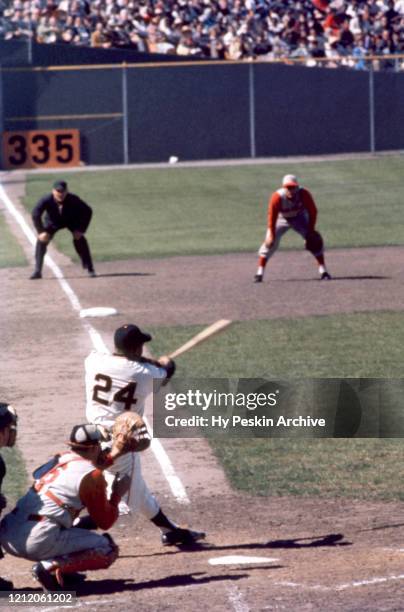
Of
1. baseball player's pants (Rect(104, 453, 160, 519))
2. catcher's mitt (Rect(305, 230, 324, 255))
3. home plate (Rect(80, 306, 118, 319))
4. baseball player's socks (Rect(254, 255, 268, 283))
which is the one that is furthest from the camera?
baseball player's socks (Rect(254, 255, 268, 283))

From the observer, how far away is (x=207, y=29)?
43.0 meters

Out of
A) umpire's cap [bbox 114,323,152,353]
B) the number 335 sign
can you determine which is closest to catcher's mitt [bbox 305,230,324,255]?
umpire's cap [bbox 114,323,152,353]

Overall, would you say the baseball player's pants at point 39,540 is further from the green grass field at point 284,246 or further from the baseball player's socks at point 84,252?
the baseball player's socks at point 84,252

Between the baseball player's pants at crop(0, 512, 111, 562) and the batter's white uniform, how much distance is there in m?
0.93

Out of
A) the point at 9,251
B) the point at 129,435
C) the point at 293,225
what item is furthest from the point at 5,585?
the point at 9,251

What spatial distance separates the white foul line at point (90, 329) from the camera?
11.0 metres

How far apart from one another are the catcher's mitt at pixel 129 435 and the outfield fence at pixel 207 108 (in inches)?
1307

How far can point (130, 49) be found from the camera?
4188 centimetres

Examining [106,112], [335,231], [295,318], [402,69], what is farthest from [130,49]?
[295,318]

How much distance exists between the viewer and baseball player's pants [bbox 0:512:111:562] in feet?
27.1

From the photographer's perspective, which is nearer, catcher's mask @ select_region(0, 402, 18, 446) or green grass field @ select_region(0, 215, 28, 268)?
catcher's mask @ select_region(0, 402, 18, 446)

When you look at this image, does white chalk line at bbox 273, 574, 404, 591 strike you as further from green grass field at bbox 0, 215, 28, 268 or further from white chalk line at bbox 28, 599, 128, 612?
green grass field at bbox 0, 215, 28, 268

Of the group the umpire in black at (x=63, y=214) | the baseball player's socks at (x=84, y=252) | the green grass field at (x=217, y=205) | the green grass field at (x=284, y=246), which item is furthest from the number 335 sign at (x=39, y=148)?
the umpire in black at (x=63, y=214)

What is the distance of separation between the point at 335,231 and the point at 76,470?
21.6m
